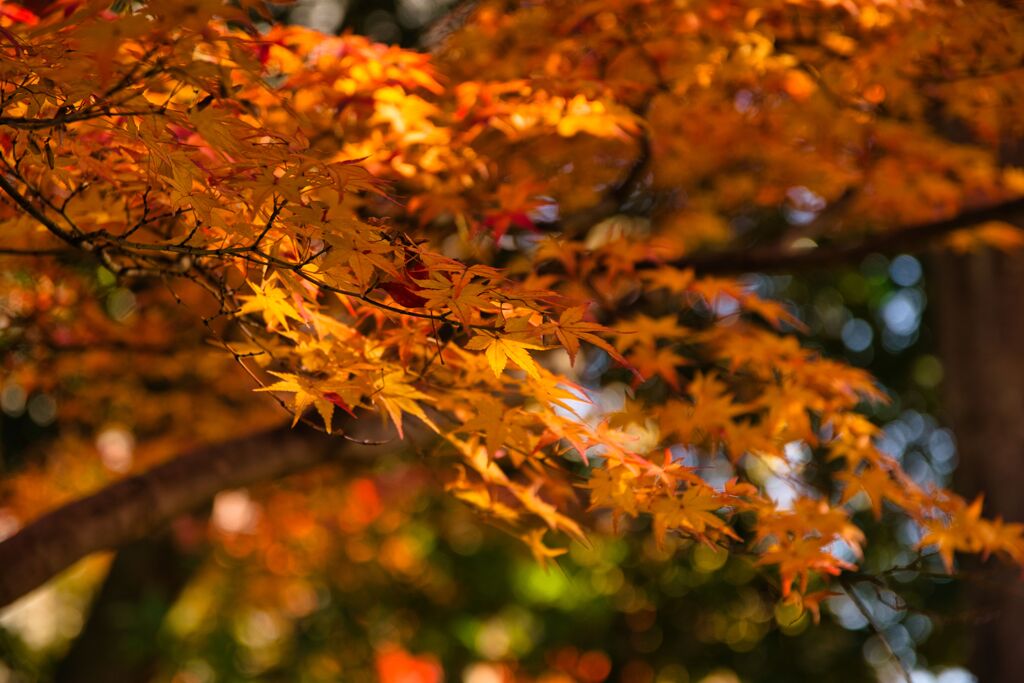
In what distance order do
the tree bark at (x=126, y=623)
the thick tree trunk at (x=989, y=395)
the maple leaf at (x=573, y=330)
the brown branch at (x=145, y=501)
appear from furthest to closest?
the tree bark at (x=126, y=623), the thick tree trunk at (x=989, y=395), the brown branch at (x=145, y=501), the maple leaf at (x=573, y=330)

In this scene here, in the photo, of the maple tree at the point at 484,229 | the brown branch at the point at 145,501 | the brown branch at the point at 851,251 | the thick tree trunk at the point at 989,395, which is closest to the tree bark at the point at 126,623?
the maple tree at the point at 484,229

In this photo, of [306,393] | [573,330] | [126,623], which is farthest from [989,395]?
[126,623]

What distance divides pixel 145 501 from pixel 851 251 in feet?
7.20

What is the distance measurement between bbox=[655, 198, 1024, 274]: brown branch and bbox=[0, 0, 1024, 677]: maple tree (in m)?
0.01

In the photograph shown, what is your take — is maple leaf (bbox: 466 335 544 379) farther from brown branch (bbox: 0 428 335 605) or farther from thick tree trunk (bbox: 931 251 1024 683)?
thick tree trunk (bbox: 931 251 1024 683)

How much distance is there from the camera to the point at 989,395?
163 inches

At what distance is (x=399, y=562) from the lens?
607cm

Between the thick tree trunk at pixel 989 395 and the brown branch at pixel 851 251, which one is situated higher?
the brown branch at pixel 851 251

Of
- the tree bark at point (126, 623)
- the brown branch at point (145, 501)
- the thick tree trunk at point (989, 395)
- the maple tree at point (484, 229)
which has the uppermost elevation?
the maple tree at point (484, 229)

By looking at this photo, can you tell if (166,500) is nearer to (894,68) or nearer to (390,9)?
(894,68)

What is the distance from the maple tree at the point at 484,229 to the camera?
1.25m

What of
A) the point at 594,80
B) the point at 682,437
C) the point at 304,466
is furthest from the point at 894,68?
the point at 304,466

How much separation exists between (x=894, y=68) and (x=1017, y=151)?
2.05 meters

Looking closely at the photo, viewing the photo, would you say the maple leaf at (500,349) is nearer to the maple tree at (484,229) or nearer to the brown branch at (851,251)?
the maple tree at (484,229)
